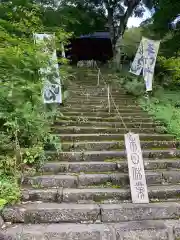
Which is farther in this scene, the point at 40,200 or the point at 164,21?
the point at 164,21

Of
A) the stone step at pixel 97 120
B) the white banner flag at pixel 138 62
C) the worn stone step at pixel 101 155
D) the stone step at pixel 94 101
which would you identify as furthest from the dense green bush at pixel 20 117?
the white banner flag at pixel 138 62

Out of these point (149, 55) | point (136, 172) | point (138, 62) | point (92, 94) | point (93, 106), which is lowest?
point (92, 94)

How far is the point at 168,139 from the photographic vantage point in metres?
6.88

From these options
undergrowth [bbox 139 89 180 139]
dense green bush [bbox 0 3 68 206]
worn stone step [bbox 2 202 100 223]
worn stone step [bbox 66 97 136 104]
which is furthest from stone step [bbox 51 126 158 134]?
worn stone step [bbox 66 97 136 104]

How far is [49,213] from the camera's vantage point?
4.07m

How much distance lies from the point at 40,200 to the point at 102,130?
314 cm

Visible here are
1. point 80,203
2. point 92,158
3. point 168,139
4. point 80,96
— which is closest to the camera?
point 80,203

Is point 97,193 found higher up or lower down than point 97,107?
higher up

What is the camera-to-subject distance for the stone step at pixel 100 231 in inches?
146

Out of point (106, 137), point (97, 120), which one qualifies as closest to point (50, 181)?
point (106, 137)

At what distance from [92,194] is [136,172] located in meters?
0.77

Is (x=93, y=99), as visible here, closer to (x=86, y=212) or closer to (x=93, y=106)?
(x=93, y=106)

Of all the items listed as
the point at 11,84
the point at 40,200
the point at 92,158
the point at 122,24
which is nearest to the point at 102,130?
the point at 92,158

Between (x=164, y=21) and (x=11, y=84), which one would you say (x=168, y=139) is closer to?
(x=11, y=84)
